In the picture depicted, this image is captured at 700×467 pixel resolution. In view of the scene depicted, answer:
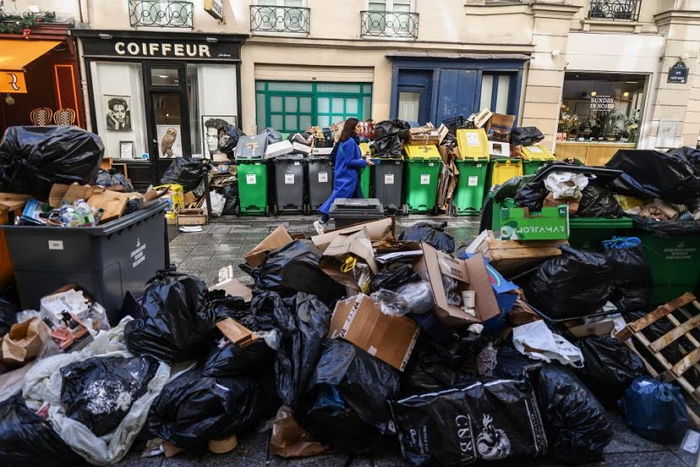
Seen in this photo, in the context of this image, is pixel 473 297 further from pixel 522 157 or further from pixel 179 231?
pixel 522 157

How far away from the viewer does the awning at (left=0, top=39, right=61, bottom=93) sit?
30.8 ft

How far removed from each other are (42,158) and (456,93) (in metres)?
9.70

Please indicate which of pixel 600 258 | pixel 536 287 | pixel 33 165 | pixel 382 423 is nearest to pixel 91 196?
pixel 33 165

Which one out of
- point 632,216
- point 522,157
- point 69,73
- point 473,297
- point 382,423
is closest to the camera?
point 382,423

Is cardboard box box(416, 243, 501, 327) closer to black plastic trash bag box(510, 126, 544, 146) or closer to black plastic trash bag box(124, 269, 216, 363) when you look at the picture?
black plastic trash bag box(124, 269, 216, 363)

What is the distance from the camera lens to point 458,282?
9.95 ft

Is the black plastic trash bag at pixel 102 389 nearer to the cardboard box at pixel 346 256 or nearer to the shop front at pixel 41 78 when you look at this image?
the cardboard box at pixel 346 256

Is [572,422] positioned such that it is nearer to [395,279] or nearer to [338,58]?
[395,279]

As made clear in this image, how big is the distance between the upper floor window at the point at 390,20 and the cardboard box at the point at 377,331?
9.78 metres

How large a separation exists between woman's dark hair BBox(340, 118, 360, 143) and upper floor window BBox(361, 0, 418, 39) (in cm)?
582

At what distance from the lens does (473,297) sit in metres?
2.92

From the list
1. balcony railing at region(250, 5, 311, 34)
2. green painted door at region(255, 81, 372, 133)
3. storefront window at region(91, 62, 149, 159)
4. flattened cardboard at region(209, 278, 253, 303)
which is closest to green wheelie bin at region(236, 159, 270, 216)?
green painted door at region(255, 81, 372, 133)

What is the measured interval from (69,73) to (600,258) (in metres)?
11.7

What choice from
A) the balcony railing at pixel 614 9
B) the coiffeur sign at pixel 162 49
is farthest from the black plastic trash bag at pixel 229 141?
the balcony railing at pixel 614 9
